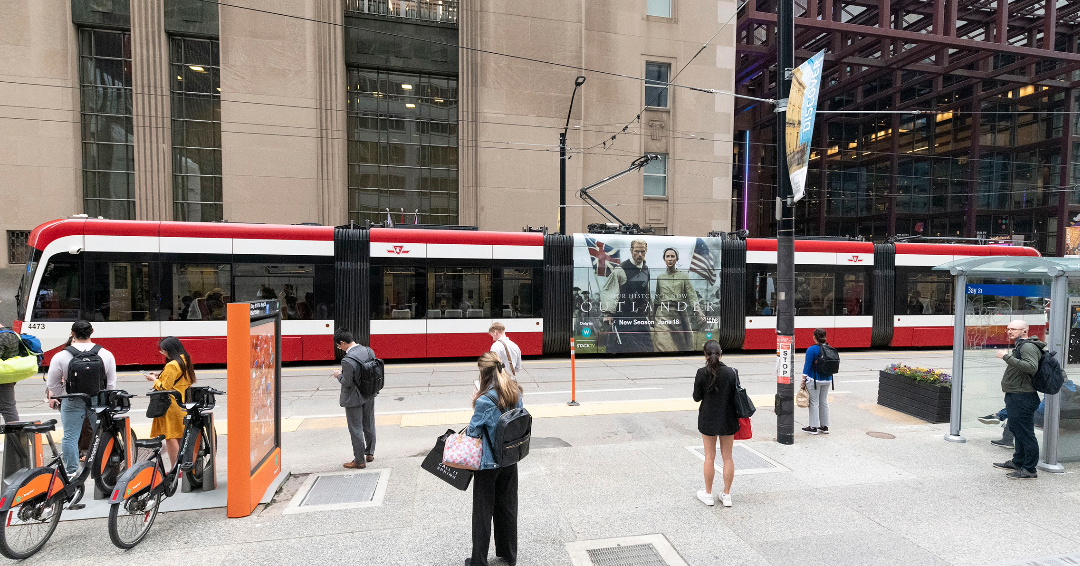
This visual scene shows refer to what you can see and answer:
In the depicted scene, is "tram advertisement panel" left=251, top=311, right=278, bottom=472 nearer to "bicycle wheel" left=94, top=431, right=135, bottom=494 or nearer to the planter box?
"bicycle wheel" left=94, top=431, right=135, bottom=494

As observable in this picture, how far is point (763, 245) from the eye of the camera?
1430cm

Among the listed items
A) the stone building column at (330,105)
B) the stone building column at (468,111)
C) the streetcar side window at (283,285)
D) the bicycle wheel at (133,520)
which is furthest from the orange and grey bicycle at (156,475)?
the stone building column at (468,111)

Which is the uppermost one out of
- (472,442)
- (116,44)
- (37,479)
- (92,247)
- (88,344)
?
(116,44)

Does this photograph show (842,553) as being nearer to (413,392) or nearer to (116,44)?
(413,392)

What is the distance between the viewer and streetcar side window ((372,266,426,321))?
12258 millimetres

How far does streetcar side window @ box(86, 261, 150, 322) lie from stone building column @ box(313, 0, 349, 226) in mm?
9173

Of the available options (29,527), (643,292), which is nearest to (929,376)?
(643,292)

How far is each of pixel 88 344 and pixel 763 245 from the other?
47.7ft

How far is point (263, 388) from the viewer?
194 inches

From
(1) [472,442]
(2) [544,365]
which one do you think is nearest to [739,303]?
(2) [544,365]

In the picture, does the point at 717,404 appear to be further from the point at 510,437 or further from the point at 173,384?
the point at 173,384

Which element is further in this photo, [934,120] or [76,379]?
[934,120]

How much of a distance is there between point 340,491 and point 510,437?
2.76m

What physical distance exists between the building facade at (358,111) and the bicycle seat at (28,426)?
16.4m
